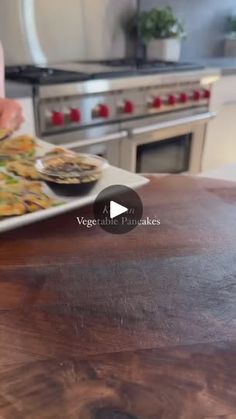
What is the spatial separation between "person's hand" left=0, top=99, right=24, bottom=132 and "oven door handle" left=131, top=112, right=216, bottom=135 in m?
0.84

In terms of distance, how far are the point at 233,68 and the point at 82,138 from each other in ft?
3.04

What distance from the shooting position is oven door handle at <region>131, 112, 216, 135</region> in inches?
71.9

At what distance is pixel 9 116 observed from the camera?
98 centimetres

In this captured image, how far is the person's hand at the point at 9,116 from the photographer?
3.15 feet

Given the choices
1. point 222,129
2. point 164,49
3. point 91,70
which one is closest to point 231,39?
point 164,49

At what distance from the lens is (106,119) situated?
5.61 feet

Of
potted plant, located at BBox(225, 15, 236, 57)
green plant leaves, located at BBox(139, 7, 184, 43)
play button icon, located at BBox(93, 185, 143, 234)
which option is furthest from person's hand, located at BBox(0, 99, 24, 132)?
potted plant, located at BBox(225, 15, 236, 57)


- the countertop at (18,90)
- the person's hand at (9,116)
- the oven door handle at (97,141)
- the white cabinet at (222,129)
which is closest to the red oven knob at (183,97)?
the white cabinet at (222,129)

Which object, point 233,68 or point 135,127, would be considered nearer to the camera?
point 135,127

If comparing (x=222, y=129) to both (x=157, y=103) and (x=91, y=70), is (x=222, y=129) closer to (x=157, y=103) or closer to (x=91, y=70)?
(x=157, y=103)

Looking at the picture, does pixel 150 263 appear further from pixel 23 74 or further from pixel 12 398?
pixel 23 74

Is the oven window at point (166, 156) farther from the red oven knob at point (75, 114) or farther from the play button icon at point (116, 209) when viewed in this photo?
the play button icon at point (116, 209)

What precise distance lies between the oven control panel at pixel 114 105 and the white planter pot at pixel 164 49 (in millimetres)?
335

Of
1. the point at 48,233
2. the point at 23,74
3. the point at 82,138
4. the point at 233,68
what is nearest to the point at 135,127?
the point at 82,138
